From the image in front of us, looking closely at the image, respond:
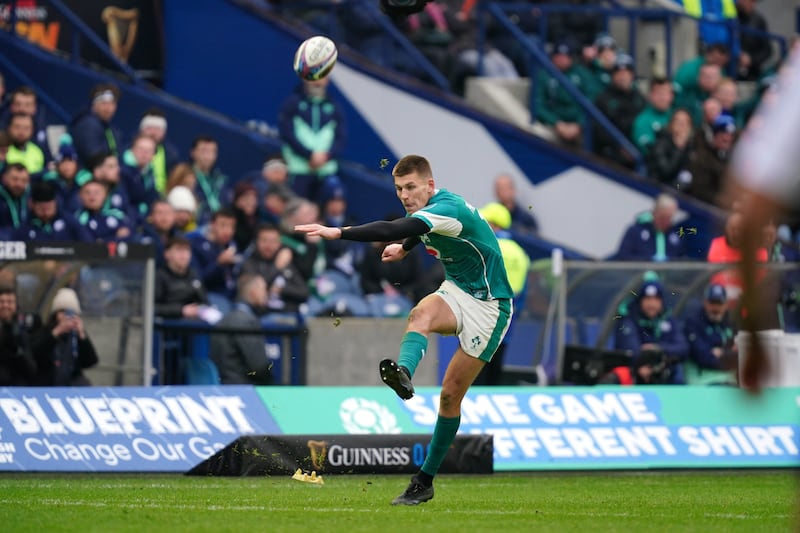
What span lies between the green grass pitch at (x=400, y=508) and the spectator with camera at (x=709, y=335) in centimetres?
197

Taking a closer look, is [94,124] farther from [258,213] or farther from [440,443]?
→ [440,443]

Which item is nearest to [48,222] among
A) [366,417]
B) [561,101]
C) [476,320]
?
[366,417]

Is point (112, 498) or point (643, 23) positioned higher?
point (643, 23)

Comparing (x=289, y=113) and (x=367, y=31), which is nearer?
(x=289, y=113)

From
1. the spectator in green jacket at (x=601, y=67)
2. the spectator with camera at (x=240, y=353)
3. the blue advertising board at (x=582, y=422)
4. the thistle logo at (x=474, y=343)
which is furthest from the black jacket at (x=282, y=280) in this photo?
the spectator in green jacket at (x=601, y=67)

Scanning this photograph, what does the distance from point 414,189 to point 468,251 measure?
577mm

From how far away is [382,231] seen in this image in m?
9.98

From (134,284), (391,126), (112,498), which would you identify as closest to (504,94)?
(391,126)

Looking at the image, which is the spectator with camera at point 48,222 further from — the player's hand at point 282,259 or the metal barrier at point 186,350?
the player's hand at point 282,259

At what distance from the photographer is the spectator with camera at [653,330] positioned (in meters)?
16.1

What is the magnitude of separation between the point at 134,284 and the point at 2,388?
233 cm

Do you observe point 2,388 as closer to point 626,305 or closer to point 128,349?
point 128,349

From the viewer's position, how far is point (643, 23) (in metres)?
22.9

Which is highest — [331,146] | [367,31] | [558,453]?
[367,31]
